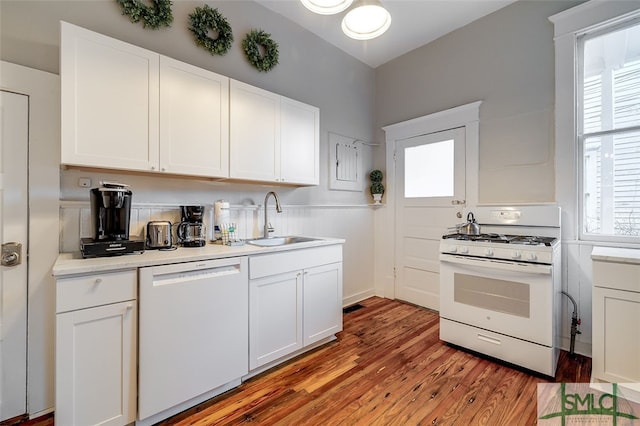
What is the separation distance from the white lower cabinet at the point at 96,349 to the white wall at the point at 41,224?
574mm

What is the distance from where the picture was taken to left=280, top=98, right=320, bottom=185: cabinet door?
2559mm

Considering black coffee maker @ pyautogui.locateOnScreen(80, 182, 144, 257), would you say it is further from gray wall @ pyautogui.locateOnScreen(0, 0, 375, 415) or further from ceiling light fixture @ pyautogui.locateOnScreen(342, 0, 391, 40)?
ceiling light fixture @ pyautogui.locateOnScreen(342, 0, 391, 40)

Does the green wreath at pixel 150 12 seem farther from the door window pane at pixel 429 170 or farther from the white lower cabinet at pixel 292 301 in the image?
the door window pane at pixel 429 170

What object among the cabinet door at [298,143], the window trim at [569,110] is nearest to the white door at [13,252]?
the cabinet door at [298,143]

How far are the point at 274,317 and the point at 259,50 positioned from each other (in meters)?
2.48

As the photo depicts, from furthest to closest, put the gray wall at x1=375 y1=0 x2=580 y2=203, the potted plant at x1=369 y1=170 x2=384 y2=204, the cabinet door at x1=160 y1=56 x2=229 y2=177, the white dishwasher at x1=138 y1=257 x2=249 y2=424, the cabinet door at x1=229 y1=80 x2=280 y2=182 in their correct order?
1. the potted plant at x1=369 y1=170 x2=384 y2=204
2. the gray wall at x1=375 y1=0 x2=580 y2=203
3. the cabinet door at x1=229 y1=80 x2=280 y2=182
4. the cabinet door at x1=160 y1=56 x2=229 y2=177
5. the white dishwasher at x1=138 y1=257 x2=249 y2=424

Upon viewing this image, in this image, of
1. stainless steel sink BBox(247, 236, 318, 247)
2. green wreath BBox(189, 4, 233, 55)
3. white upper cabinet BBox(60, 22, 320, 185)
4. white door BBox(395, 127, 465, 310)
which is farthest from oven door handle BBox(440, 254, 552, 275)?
green wreath BBox(189, 4, 233, 55)

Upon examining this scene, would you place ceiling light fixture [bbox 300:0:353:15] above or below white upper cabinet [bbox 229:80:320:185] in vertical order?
above

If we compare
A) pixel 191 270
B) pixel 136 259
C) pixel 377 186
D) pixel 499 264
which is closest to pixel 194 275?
pixel 191 270

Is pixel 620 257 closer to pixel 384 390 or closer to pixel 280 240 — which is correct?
pixel 384 390

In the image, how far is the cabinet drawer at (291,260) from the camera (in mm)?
1993

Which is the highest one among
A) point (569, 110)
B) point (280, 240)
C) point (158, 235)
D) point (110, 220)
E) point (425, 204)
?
point (569, 110)

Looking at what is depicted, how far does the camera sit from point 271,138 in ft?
8.05

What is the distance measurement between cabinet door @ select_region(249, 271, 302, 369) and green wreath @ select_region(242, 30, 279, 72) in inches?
80.1
